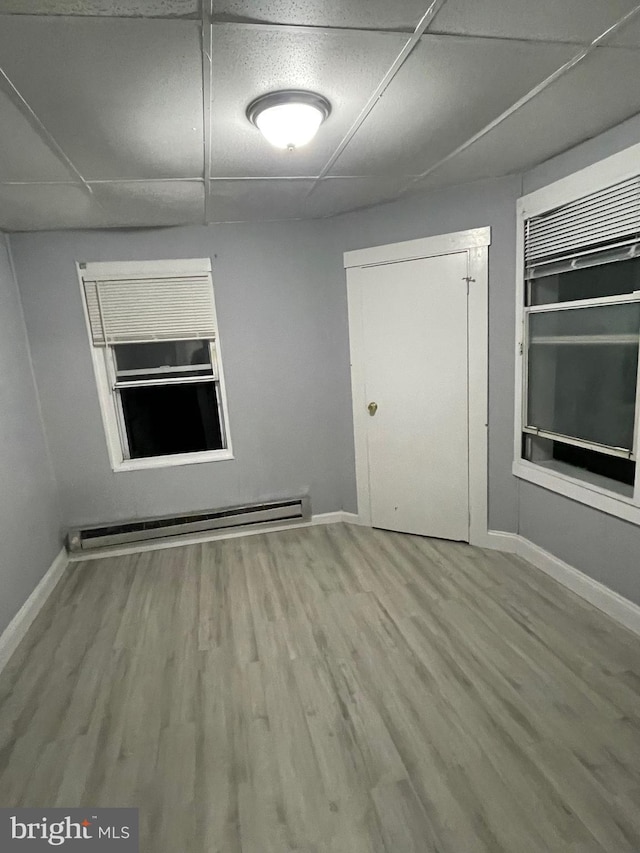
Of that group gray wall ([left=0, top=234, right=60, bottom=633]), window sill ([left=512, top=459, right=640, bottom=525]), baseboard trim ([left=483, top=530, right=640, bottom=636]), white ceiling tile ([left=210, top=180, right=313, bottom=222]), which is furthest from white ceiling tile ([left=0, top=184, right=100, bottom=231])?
baseboard trim ([left=483, top=530, right=640, bottom=636])

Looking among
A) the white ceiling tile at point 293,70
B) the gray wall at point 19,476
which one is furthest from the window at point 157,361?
the white ceiling tile at point 293,70

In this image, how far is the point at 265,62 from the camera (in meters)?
1.34

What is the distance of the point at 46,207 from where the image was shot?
2.49m

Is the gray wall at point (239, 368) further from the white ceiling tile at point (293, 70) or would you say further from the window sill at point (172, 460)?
the white ceiling tile at point (293, 70)

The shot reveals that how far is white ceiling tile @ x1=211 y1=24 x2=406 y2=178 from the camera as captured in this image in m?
1.25

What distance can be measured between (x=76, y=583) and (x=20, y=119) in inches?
107

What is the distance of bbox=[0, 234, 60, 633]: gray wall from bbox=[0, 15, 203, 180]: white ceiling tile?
4.57 ft

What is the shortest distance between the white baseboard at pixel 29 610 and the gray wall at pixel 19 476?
4 cm

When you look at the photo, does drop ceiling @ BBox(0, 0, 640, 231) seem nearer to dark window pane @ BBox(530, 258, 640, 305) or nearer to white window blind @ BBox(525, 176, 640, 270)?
white window blind @ BBox(525, 176, 640, 270)

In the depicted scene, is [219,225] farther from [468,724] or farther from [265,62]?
[468,724]

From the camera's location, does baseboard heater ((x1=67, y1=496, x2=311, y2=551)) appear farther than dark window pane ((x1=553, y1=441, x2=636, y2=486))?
→ Yes

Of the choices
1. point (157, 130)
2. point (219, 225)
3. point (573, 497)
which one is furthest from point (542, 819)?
point (219, 225)

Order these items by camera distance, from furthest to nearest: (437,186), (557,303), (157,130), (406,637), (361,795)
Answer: (437,186) → (557,303) → (406,637) → (157,130) → (361,795)

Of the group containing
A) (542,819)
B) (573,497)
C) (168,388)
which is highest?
(168,388)
